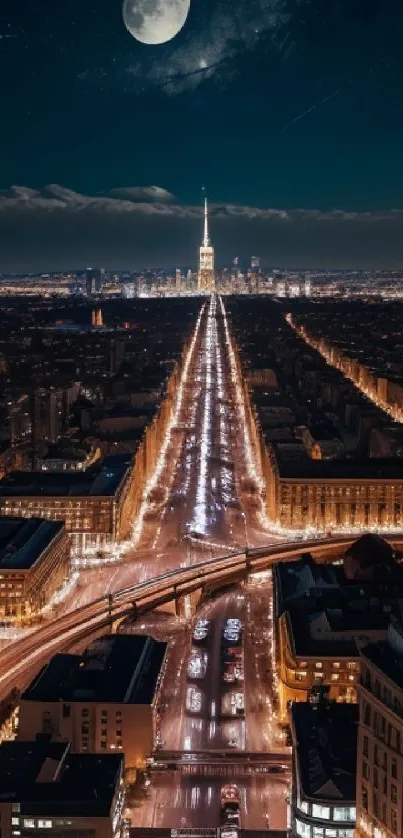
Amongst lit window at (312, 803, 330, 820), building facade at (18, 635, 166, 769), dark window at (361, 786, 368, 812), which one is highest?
dark window at (361, 786, 368, 812)

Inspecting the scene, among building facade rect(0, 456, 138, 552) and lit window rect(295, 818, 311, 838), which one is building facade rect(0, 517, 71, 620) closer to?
building facade rect(0, 456, 138, 552)

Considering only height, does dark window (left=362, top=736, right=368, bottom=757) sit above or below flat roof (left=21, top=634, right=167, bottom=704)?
above

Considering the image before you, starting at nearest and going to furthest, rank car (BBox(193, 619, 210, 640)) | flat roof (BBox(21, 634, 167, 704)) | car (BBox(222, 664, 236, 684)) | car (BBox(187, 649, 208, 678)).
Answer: flat roof (BBox(21, 634, 167, 704)) < car (BBox(222, 664, 236, 684)) < car (BBox(187, 649, 208, 678)) < car (BBox(193, 619, 210, 640))

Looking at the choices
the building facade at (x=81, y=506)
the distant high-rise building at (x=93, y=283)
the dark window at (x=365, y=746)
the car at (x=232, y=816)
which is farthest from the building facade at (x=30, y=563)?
the distant high-rise building at (x=93, y=283)

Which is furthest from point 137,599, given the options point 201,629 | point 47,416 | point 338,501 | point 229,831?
point 47,416

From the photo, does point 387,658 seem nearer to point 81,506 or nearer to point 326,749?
point 326,749

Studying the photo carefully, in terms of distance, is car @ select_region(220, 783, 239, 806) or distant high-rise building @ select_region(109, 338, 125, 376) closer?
car @ select_region(220, 783, 239, 806)

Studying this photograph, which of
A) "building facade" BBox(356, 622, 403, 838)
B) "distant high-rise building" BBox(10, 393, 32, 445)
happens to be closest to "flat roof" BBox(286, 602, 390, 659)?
"building facade" BBox(356, 622, 403, 838)
